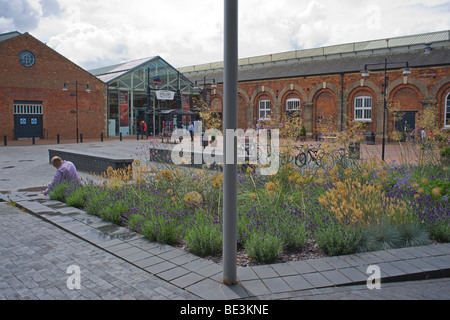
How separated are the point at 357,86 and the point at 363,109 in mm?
1816

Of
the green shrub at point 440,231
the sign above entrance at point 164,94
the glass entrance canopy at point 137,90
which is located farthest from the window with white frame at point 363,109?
the green shrub at point 440,231

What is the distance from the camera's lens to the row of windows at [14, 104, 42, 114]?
98.9ft

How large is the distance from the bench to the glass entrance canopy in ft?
72.6

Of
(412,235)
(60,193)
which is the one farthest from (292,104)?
(412,235)

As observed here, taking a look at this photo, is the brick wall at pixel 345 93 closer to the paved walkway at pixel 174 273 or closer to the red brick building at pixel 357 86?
the red brick building at pixel 357 86

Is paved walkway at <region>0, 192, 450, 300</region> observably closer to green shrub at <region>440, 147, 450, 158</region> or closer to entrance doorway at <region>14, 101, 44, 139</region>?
green shrub at <region>440, 147, 450, 158</region>

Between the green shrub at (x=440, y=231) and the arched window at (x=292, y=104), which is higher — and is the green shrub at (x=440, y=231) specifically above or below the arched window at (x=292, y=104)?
below

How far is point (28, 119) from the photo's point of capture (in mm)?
30656

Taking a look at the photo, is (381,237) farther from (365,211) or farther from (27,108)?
(27,108)

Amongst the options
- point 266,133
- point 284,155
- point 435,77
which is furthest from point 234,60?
point 435,77

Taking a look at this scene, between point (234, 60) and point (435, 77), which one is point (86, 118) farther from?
point (234, 60)

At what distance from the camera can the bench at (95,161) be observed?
10250 millimetres

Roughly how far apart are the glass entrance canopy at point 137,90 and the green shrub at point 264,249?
31311mm
